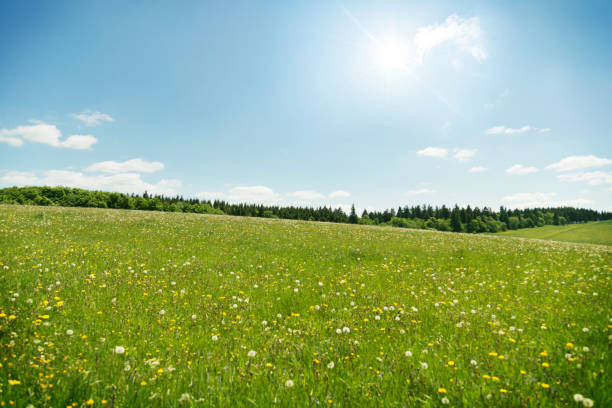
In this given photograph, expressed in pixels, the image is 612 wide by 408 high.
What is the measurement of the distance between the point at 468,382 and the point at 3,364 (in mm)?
5776

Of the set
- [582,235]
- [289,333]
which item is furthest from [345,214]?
[289,333]

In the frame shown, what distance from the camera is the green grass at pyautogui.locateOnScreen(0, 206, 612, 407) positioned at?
2936 millimetres

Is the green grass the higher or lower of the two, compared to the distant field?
higher

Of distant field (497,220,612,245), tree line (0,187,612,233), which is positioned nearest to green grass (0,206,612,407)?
distant field (497,220,612,245)

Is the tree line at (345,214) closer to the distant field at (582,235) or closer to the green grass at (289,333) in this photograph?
the distant field at (582,235)

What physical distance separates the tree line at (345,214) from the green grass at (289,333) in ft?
383

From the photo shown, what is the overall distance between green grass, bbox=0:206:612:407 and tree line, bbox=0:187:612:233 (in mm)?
116875

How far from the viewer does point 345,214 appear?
143 meters

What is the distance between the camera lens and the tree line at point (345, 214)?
303ft

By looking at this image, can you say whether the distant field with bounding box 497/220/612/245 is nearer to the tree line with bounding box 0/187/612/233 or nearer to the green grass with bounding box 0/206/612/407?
the tree line with bounding box 0/187/612/233

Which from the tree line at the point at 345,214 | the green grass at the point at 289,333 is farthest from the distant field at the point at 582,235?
the green grass at the point at 289,333

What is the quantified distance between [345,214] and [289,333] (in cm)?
14063

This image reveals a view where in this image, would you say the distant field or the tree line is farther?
the tree line

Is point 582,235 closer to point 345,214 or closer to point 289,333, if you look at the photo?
point 345,214
